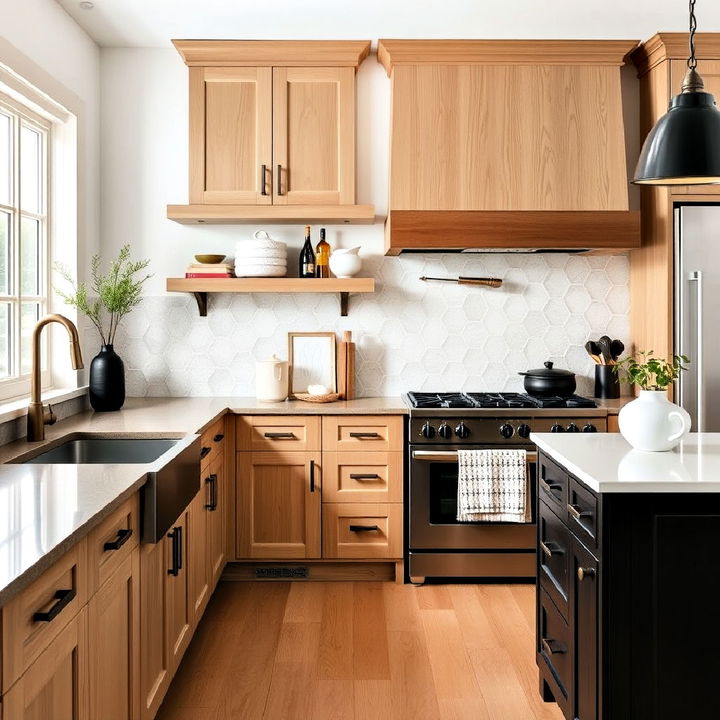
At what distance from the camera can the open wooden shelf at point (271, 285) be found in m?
4.02

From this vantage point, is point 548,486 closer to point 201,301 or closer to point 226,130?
point 201,301

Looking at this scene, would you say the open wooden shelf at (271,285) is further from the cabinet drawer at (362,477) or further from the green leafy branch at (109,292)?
the cabinet drawer at (362,477)

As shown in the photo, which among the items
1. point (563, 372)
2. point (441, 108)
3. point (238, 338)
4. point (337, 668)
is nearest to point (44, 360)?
point (238, 338)

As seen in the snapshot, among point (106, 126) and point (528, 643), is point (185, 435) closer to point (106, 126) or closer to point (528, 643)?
point (528, 643)

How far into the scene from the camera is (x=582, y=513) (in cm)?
214

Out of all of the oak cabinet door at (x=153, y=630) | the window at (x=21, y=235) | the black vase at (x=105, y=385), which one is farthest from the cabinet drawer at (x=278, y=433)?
the oak cabinet door at (x=153, y=630)

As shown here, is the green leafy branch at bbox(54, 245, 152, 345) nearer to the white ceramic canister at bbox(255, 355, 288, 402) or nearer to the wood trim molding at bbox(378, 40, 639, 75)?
the white ceramic canister at bbox(255, 355, 288, 402)

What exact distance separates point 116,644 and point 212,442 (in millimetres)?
1527

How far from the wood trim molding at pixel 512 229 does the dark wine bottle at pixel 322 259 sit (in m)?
0.43

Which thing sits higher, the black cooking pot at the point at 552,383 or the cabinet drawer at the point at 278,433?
the black cooking pot at the point at 552,383

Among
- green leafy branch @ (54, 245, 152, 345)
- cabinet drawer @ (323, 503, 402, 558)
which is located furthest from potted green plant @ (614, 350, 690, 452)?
green leafy branch @ (54, 245, 152, 345)

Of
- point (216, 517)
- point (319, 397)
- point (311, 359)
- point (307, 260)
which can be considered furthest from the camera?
point (311, 359)

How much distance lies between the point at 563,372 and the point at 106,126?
2851 mm

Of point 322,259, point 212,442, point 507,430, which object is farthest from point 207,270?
point 507,430
